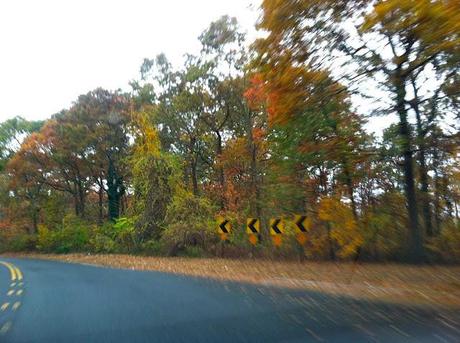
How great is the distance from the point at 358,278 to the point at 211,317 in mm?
6006

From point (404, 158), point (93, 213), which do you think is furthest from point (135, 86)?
point (404, 158)

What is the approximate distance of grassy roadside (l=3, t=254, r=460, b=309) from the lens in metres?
10.2

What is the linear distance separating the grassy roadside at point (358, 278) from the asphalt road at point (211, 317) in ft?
2.76

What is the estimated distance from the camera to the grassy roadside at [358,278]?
10.2 metres

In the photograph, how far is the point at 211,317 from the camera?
8586 millimetres

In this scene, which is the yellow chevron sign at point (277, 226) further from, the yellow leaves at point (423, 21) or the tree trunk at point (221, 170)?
the tree trunk at point (221, 170)

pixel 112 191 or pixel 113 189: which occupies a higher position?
pixel 113 189

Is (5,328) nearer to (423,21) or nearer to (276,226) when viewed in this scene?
(423,21)

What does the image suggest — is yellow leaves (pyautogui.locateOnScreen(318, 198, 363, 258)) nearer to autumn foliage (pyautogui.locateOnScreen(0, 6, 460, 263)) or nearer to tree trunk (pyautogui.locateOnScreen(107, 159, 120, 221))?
autumn foliage (pyautogui.locateOnScreen(0, 6, 460, 263))

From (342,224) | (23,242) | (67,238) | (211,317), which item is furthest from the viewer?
(23,242)

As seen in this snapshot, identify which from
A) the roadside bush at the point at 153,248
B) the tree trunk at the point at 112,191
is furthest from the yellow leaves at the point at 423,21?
the tree trunk at the point at 112,191

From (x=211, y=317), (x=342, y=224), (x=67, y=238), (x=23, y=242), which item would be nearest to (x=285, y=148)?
(x=342, y=224)

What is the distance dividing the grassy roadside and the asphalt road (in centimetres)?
84

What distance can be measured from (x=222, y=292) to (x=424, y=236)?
750 centimetres
